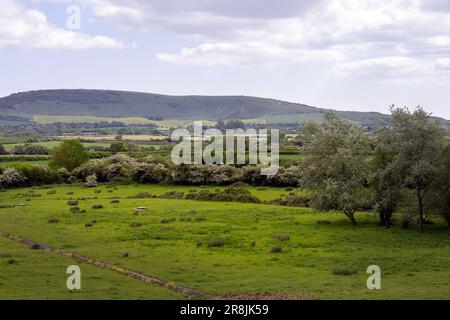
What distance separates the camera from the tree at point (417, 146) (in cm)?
5144

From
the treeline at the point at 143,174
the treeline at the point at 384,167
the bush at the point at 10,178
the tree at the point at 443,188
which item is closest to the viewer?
the tree at the point at 443,188

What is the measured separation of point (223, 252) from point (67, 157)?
3310 inches

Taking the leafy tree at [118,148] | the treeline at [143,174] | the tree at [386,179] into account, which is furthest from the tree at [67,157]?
the tree at [386,179]

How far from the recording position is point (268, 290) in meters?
32.2

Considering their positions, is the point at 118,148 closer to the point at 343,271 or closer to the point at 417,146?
the point at 417,146

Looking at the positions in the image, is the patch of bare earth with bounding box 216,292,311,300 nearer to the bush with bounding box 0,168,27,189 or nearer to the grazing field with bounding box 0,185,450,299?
the grazing field with bounding box 0,185,450,299

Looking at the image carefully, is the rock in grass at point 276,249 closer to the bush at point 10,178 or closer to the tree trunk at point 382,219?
the tree trunk at point 382,219

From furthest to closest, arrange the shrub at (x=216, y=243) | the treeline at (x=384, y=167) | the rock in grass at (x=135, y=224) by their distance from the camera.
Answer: the rock in grass at (x=135, y=224) < the treeline at (x=384, y=167) < the shrub at (x=216, y=243)

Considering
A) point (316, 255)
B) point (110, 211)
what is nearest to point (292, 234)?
point (316, 255)

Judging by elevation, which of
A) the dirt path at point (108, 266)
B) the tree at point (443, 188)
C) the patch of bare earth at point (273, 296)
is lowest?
the dirt path at point (108, 266)

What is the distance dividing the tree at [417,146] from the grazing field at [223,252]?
4.78m

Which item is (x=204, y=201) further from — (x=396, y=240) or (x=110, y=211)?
(x=396, y=240)

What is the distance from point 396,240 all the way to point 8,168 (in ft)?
246

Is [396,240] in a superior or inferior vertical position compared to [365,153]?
inferior
